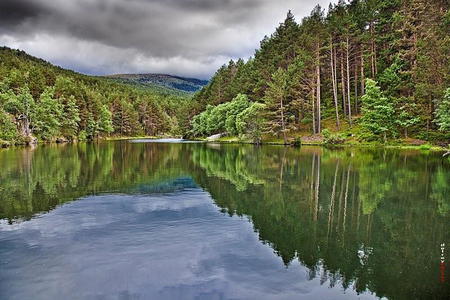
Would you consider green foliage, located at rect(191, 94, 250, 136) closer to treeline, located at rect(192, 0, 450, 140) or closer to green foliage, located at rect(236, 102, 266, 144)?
treeline, located at rect(192, 0, 450, 140)

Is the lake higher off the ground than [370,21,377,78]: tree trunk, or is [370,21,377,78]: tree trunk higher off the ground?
[370,21,377,78]: tree trunk

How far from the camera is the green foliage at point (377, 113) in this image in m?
57.6

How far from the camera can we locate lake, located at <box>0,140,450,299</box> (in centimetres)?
975

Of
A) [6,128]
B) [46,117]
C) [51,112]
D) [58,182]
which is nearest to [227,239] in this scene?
[58,182]

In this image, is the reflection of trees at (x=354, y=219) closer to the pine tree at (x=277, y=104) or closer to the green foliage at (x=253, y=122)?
the pine tree at (x=277, y=104)

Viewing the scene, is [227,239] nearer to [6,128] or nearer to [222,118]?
[6,128]

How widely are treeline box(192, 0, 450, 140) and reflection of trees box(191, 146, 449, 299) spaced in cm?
2746

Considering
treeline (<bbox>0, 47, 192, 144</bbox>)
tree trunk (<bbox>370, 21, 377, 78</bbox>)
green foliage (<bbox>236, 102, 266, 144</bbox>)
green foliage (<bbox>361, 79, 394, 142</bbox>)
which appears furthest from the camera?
treeline (<bbox>0, 47, 192, 144</bbox>)

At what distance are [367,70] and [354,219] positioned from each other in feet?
216

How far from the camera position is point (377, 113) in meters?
57.7

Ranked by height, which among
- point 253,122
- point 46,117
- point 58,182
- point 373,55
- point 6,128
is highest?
point 373,55

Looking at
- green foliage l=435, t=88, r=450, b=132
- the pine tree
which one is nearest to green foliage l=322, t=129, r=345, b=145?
the pine tree

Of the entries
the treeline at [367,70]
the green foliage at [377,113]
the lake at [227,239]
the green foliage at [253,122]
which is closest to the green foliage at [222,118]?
the treeline at [367,70]

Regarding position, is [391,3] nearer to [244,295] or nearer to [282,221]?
[282,221]
